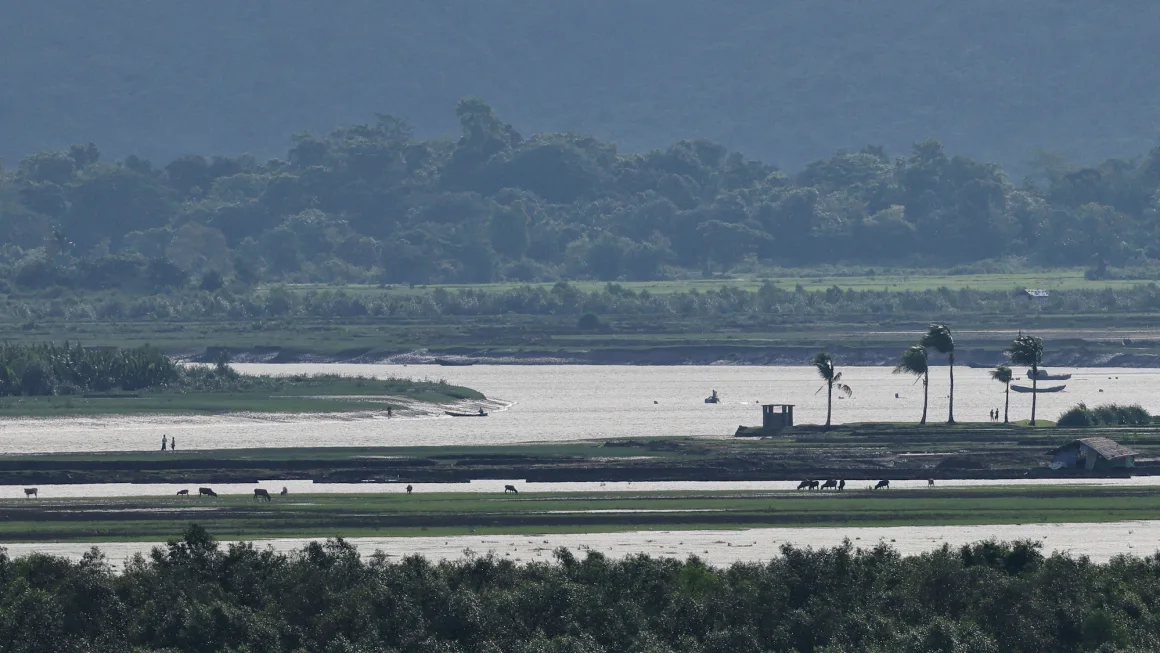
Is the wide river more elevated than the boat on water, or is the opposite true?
the boat on water

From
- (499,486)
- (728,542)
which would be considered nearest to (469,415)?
(499,486)

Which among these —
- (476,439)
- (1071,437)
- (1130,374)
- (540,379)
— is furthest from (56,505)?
(1130,374)

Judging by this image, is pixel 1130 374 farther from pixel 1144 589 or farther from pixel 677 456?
pixel 1144 589

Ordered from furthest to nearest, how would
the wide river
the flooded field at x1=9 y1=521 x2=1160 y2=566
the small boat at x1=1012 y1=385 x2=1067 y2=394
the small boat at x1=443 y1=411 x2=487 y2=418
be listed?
the small boat at x1=1012 y1=385 x2=1067 y2=394
the small boat at x1=443 y1=411 x2=487 y2=418
the wide river
the flooded field at x1=9 y1=521 x2=1160 y2=566

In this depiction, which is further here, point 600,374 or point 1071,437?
point 600,374

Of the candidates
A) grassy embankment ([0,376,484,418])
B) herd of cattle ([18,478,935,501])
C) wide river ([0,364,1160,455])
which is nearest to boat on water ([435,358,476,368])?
wide river ([0,364,1160,455])

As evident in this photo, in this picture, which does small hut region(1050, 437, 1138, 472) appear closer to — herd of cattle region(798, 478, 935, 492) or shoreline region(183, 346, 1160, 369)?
herd of cattle region(798, 478, 935, 492)
